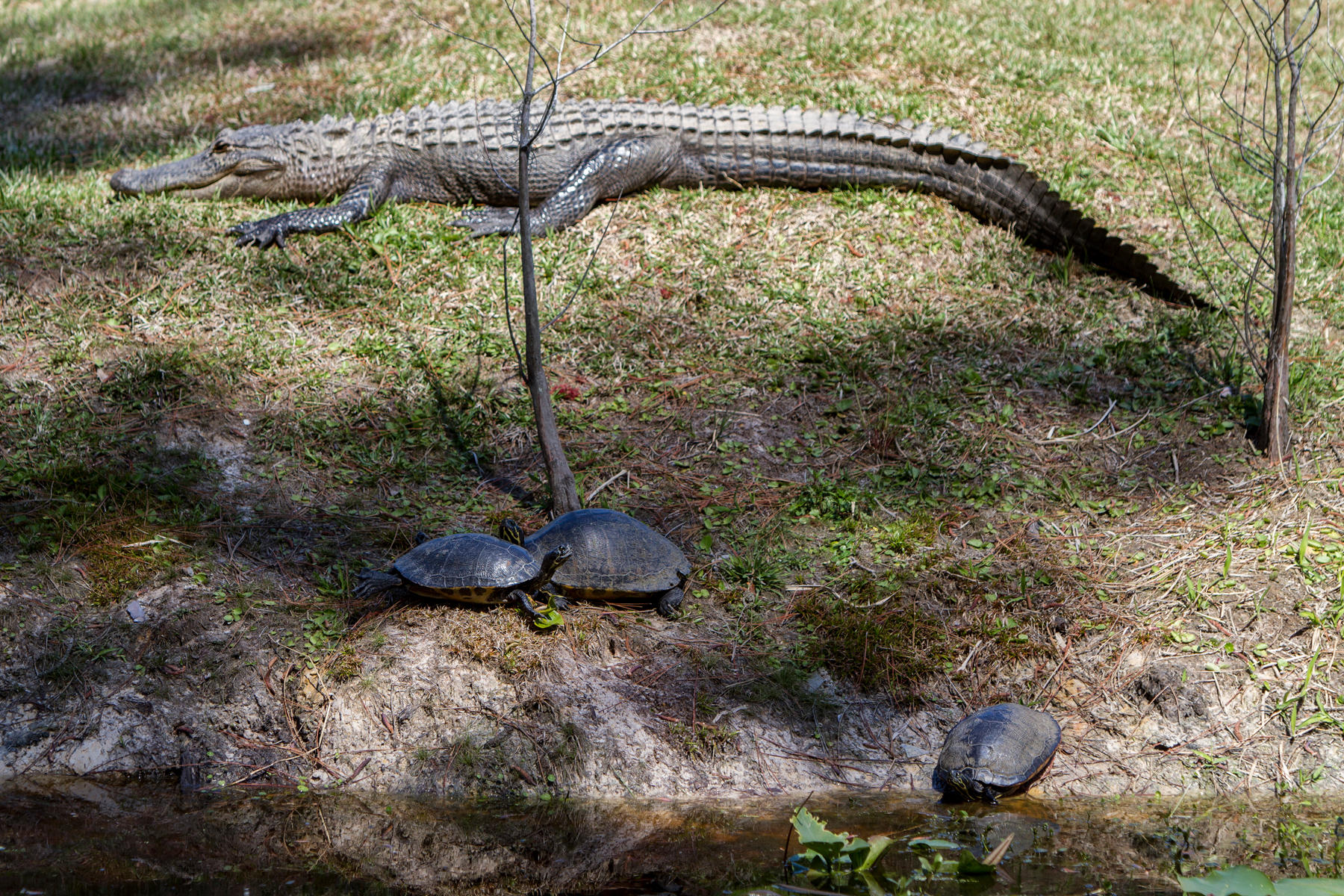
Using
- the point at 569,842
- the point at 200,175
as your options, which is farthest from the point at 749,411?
the point at 200,175

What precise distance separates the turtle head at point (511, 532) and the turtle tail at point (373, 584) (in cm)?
48

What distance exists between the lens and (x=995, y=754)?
10.5 feet

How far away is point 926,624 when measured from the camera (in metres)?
3.85

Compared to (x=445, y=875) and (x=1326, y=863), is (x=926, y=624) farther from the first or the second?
(x=445, y=875)

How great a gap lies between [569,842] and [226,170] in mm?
5451

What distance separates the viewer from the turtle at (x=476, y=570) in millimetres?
3607

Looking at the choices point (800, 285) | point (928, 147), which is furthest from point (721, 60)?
point (800, 285)

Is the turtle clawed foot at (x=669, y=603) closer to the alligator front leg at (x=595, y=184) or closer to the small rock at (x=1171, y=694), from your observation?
the small rock at (x=1171, y=694)

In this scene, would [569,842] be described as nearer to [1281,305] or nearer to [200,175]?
[1281,305]

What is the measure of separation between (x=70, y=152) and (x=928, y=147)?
20.8 ft

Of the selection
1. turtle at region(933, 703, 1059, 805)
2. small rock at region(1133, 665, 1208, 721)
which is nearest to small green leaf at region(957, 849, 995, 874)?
turtle at region(933, 703, 1059, 805)

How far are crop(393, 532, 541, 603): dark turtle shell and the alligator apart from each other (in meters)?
3.26

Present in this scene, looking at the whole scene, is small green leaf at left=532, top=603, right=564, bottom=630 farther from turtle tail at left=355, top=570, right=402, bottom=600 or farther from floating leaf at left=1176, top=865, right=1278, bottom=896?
floating leaf at left=1176, top=865, right=1278, bottom=896

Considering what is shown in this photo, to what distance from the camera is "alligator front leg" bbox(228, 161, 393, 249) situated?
19.9 ft
